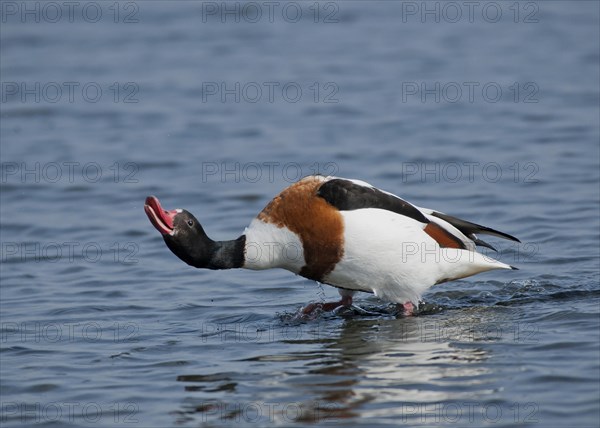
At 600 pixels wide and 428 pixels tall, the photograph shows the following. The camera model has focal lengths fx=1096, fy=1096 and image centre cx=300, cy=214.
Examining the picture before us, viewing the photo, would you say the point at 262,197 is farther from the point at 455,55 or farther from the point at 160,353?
the point at 455,55

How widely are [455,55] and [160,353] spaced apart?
1195 cm

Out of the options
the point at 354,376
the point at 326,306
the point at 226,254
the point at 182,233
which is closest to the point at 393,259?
the point at 326,306

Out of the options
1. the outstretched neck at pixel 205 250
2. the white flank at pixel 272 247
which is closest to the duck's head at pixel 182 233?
the outstretched neck at pixel 205 250

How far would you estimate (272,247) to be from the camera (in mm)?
8625

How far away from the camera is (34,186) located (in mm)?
14109

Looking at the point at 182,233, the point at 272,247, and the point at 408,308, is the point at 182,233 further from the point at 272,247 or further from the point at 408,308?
the point at 408,308

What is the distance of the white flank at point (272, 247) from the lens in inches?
337

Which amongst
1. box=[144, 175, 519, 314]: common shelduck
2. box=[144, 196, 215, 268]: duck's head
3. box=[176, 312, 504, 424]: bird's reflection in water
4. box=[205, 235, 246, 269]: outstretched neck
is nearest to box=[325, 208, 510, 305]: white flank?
box=[144, 175, 519, 314]: common shelduck

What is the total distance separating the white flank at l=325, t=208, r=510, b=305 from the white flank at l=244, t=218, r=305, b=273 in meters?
0.34

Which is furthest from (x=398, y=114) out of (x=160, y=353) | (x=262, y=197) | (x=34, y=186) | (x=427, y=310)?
(x=160, y=353)

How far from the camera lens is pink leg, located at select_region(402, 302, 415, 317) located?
355 inches

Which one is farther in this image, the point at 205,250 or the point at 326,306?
the point at 326,306

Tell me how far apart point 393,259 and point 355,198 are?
0.57 metres

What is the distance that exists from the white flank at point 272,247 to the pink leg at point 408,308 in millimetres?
966
